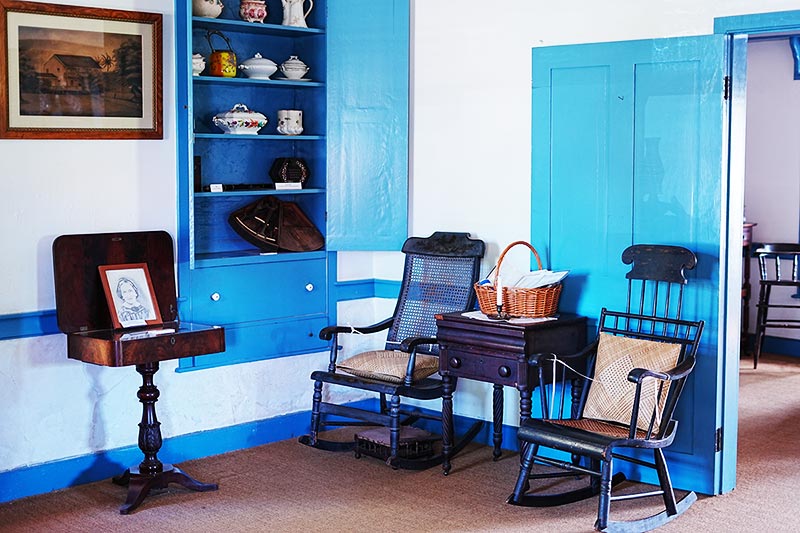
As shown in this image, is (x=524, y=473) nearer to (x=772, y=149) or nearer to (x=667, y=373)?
(x=667, y=373)

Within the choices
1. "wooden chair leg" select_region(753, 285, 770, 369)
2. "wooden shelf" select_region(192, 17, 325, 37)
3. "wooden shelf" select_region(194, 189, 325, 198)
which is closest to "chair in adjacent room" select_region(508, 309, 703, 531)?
"wooden shelf" select_region(194, 189, 325, 198)

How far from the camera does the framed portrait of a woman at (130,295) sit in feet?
17.9

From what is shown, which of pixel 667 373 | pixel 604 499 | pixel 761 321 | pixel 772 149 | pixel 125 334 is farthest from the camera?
pixel 772 149

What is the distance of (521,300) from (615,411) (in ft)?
2.39

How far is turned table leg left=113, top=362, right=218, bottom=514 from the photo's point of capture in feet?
17.5

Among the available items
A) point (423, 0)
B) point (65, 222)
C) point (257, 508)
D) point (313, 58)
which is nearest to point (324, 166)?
point (313, 58)

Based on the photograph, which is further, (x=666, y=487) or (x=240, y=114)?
(x=240, y=114)

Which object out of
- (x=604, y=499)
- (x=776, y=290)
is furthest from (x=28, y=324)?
(x=776, y=290)

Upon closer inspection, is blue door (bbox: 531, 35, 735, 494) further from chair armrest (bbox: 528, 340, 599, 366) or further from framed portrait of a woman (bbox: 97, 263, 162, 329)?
framed portrait of a woman (bbox: 97, 263, 162, 329)

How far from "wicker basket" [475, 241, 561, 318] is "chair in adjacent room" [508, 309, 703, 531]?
0.87ft

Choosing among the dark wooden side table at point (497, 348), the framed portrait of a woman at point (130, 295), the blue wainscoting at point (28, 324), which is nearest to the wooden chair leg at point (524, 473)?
the dark wooden side table at point (497, 348)

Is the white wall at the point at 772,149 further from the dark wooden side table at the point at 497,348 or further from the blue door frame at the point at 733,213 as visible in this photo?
the dark wooden side table at the point at 497,348

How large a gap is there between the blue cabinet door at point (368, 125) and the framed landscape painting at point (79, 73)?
117cm

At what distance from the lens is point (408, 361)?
590 centimetres
